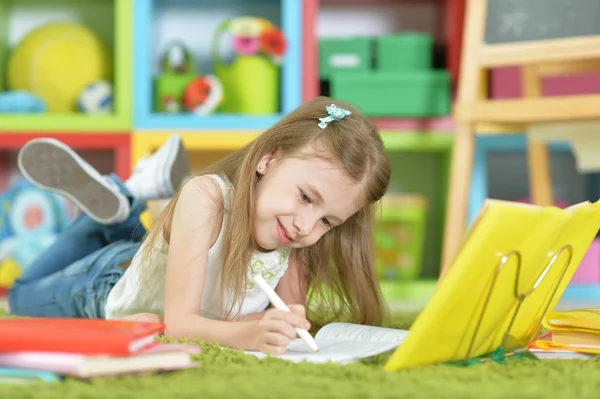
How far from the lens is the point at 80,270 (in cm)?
145

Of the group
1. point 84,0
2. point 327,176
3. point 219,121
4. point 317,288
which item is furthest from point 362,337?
point 84,0

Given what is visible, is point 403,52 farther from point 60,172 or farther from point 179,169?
point 60,172

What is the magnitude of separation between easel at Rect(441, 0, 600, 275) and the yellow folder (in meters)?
0.85

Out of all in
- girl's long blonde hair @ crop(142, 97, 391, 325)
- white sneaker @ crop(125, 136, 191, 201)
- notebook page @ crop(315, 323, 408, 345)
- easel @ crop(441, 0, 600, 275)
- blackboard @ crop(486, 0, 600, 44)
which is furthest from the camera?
blackboard @ crop(486, 0, 600, 44)

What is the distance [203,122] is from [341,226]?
38.5 inches

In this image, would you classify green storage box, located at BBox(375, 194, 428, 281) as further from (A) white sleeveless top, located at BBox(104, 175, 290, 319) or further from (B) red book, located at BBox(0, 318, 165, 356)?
(B) red book, located at BBox(0, 318, 165, 356)

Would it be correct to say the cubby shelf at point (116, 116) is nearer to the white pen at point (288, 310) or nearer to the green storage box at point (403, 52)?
the green storage box at point (403, 52)

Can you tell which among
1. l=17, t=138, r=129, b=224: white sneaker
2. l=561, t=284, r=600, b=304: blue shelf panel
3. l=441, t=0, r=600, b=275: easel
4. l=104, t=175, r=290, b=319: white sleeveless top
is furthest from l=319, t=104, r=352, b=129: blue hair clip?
l=561, t=284, r=600, b=304: blue shelf panel

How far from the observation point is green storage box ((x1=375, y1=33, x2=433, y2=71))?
2201 millimetres

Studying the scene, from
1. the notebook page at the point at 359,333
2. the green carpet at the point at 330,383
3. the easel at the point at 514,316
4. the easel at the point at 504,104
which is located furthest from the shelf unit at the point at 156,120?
the green carpet at the point at 330,383

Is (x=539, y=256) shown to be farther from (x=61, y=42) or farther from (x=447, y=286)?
(x=61, y=42)

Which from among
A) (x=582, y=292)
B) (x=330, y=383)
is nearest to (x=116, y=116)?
(x=582, y=292)

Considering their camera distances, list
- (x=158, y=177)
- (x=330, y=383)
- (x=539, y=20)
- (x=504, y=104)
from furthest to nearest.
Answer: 1. (x=539, y=20)
2. (x=504, y=104)
3. (x=158, y=177)
4. (x=330, y=383)

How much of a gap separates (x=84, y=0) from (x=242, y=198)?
5.34ft
